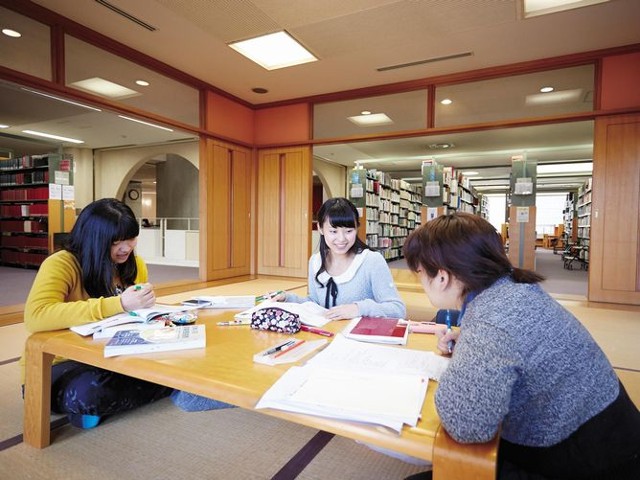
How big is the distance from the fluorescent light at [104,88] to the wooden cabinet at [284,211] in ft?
6.78

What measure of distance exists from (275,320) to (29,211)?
26.5ft

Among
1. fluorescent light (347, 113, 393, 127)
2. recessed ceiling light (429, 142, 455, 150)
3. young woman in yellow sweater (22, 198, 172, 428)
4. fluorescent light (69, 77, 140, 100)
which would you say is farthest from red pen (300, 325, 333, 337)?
recessed ceiling light (429, 142, 455, 150)

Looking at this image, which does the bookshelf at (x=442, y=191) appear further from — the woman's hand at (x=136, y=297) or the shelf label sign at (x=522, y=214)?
the woman's hand at (x=136, y=297)

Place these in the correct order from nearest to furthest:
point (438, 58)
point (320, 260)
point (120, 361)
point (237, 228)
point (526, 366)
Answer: point (526, 366)
point (120, 361)
point (320, 260)
point (438, 58)
point (237, 228)

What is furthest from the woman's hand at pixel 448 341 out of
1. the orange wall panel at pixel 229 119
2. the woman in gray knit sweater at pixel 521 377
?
the orange wall panel at pixel 229 119

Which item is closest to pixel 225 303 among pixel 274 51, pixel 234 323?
pixel 234 323

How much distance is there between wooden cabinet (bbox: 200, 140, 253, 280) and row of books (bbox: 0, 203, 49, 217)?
381 centimetres

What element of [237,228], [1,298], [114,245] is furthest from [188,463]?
[237,228]

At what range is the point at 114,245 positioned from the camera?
4.94 feet

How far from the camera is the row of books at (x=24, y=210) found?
730 centimetres

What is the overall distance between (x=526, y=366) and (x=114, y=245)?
1399 millimetres

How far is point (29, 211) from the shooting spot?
7.44 m

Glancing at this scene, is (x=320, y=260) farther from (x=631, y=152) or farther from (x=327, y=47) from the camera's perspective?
(x=631, y=152)

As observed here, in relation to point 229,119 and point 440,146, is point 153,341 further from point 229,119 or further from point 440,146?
point 440,146
